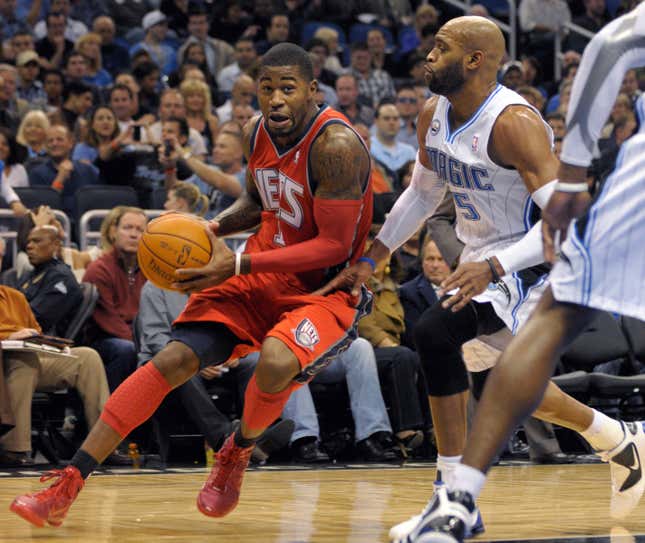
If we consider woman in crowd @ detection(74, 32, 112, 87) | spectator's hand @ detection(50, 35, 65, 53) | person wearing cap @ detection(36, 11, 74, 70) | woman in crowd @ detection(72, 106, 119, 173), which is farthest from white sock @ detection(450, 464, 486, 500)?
spectator's hand @ detection(50, 35, 65, 53)

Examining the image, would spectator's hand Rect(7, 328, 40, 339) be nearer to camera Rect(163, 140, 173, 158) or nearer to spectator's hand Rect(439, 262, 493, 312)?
camera Rect(163, 140, 173, 158)

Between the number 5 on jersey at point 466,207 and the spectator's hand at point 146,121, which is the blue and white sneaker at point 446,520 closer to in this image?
the number 5 on jersey at point 466,207

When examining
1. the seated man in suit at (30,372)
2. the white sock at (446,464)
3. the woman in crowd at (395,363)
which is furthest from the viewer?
the woman in crowd at (395,363)

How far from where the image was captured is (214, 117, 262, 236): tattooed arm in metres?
4.92

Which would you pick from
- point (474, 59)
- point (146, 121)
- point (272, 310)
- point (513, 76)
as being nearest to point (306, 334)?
point (272, 310)

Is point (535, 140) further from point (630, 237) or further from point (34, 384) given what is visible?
point (34, 384)

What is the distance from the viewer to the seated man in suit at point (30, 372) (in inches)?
281

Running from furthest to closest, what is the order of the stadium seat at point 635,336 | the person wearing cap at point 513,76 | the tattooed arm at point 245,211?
1. the person wearing cap at point 513,76
2. the stadium seat at point 635,336
3. the tattooed arm at point 245,211

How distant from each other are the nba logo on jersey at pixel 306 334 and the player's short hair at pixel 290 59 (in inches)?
36.7

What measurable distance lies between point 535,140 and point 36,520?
2143mm

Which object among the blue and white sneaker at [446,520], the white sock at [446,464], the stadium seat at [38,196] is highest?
the blue and white sneaker at [446,520]

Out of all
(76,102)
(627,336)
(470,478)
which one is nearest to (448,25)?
(470,478)

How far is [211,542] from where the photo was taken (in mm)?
4047

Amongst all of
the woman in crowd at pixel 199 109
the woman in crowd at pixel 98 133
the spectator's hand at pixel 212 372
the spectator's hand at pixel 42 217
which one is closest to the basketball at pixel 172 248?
the spectator's hand at pixel 212 372
